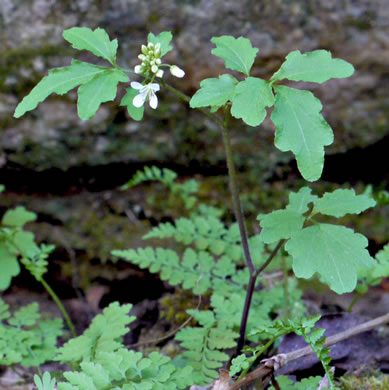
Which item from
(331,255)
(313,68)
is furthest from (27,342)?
(313,68)

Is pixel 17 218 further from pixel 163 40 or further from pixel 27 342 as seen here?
pixel 163 40

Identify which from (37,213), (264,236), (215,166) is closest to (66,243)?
(37,213)

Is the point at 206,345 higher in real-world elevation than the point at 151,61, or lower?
lower

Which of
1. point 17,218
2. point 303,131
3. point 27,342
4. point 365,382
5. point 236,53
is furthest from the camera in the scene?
point 17,218

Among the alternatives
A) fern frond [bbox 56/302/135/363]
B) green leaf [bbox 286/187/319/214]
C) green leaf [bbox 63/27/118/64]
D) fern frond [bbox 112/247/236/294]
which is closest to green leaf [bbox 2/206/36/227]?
fern frond [bbox 112/247/236/294]

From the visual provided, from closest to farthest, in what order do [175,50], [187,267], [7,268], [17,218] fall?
[187,267] → [7,268] → [17,218] → [175,50]

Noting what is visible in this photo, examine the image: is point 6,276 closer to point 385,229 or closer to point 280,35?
point 280,35

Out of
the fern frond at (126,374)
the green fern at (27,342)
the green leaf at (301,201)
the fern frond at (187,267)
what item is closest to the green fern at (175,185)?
the fern frond at (187,267)

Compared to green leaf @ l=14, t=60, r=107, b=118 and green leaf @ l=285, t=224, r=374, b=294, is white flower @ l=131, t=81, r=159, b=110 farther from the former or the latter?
green leaf @ l=285, t=224, r=374, b=294
